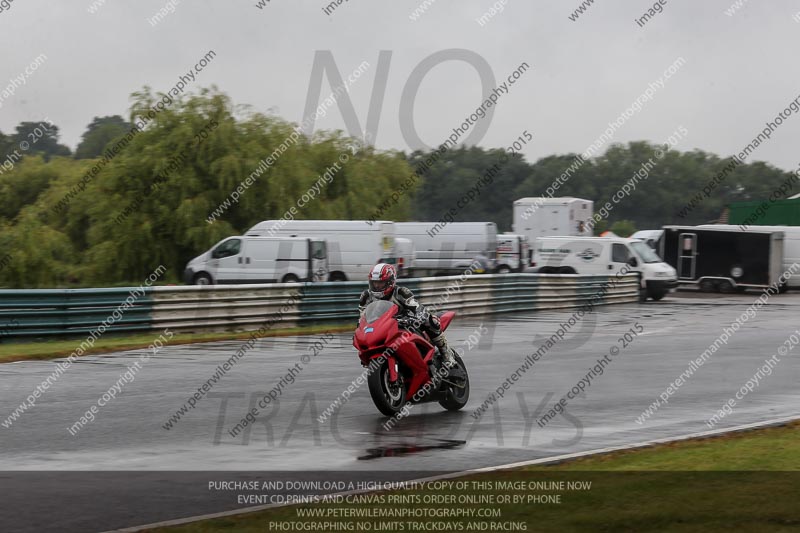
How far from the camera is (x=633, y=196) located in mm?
107875

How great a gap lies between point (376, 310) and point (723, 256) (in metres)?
34.0

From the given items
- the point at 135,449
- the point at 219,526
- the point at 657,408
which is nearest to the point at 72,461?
the point at 135,449

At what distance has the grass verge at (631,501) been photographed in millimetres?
6253

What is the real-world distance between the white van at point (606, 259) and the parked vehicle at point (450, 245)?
426 centimetres

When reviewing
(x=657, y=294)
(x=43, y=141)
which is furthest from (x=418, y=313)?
(x=43, y=141)

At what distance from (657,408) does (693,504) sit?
5.58m

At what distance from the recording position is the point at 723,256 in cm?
4259

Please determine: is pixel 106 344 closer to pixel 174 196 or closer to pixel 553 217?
pixel 174 196

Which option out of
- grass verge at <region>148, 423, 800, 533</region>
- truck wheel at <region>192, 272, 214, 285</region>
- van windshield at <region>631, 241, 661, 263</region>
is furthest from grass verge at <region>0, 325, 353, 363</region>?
van windshield at <region>631, 241, 661, 263</region>

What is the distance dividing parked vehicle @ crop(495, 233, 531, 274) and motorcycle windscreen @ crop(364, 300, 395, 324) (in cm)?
3773

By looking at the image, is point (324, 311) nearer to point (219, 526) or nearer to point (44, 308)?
point (44, 308)

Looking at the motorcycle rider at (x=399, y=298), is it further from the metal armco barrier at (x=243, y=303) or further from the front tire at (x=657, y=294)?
the front tire at (x=657, y=294)

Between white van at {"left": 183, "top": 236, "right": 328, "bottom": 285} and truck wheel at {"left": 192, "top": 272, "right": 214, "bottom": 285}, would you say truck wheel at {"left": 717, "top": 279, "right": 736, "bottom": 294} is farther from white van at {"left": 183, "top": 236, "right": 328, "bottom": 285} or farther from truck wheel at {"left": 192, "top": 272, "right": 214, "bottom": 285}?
truck wheel at {"left": 192, "top": 272, "right": 214, "bottom": 285}

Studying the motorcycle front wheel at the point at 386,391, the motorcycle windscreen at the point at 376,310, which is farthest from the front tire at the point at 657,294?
the motorcycle windscreen at the point at 376,310
